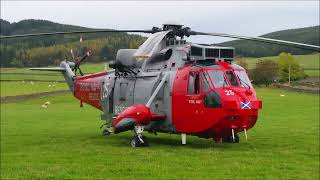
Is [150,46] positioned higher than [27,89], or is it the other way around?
[150,46]

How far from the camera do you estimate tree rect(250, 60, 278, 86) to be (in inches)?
1572

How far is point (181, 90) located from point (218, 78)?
4.50ft

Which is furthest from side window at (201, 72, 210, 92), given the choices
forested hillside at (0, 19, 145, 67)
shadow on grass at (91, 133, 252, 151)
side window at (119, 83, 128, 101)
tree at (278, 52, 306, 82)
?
forested hillside at (0, 19, 145, 67)

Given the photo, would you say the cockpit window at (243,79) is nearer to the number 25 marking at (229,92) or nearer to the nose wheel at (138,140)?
the number 25 marking at (229,92)

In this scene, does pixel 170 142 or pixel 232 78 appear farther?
pixel 170 142

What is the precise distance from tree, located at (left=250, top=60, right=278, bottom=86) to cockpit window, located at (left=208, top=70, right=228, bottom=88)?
20.8m

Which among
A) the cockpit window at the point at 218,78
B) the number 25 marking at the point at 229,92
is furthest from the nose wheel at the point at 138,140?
the number 25 marking at the point at 229,92

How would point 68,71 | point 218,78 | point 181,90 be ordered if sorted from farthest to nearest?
point 68,71 → point 181,90 → point 218,78

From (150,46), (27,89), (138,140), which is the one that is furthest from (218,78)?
(27,89)

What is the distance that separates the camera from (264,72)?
41.7 m

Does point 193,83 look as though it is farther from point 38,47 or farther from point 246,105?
point 38,47

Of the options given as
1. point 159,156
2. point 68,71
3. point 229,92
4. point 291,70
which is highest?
point 229,92

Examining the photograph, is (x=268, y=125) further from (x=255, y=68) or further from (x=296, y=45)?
(x=296, y=45)

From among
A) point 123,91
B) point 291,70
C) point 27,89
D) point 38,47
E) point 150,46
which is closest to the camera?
point 150,46
